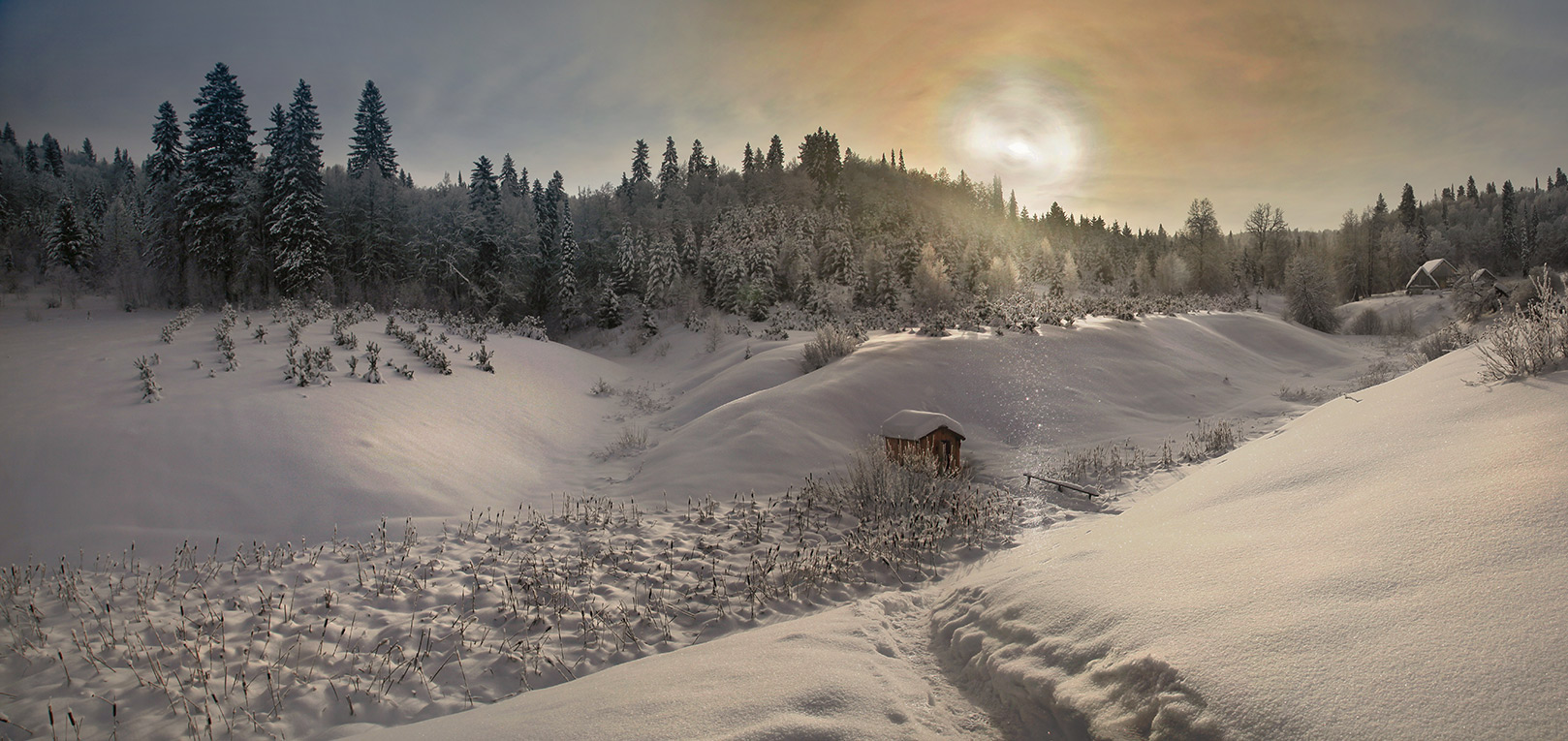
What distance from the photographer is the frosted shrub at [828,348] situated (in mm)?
16750

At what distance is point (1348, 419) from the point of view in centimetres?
566

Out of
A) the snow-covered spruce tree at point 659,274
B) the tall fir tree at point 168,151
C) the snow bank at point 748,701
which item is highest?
the tall fir tree at point 168,151

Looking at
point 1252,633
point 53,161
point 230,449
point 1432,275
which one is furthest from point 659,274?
point 1432,275

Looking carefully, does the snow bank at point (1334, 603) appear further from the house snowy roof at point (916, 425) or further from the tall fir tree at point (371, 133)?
the tall fir tree at point (371, 133)

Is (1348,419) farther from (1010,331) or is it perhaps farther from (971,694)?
(1010,331)

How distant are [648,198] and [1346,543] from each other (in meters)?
69.6

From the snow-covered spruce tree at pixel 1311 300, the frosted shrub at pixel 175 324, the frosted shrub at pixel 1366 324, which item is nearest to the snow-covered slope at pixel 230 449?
the frosted shrub at pixel 175 324

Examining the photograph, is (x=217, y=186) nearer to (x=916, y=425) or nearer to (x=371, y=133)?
(x=371, y=133)

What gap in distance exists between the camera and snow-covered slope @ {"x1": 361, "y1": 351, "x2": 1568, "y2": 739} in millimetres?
2150

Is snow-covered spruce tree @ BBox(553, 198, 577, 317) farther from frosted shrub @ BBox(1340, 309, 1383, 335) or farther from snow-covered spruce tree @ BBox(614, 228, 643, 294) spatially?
frosted shrub @ BBox(1340, 309, 1383, 335)

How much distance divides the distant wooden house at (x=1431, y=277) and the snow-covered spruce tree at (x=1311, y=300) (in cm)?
1486

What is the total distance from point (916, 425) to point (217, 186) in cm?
3734

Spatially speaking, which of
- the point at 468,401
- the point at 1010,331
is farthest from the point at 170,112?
the point at 1010,331

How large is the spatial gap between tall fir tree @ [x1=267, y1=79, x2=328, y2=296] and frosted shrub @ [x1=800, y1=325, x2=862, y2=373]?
2851cm
